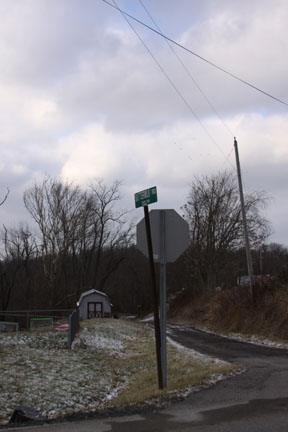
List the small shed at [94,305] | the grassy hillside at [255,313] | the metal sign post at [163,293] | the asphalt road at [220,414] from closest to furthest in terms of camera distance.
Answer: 1. the asphalt road at [220,414]
2. the metal sign post at [163,293]
3. the grassy hillside at [255,313]
4. the small shed at [94,305]

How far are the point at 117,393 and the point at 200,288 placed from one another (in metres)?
37.4

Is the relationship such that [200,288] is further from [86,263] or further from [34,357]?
[34,357]

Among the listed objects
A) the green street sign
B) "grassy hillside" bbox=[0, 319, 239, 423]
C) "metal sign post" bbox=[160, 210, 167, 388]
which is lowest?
"grassy hillside" bbox=[0, 319, 239, 423]

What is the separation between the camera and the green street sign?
7.68 meters

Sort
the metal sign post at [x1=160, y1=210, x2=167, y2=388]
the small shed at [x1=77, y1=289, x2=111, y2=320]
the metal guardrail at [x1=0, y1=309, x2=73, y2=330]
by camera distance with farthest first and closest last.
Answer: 1. the small shed at [x1=77, y1=289, x2=111, y2=320]
2. the metal guardrail at [x1=0, y1=309, x2=73, y2=330]
3. the metal sign post at [x1=160, y1=210, x2=167, y2=388]

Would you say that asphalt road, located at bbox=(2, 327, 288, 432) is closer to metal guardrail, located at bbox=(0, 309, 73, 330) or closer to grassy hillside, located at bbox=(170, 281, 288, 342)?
grassy hillside, located at bbox=(170, 281, 288, 342)

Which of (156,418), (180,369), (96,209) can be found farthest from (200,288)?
(156,418)

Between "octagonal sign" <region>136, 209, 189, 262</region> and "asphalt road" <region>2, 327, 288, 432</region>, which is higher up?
"octagonal sign" <region>136, 209, 189, 262</region>

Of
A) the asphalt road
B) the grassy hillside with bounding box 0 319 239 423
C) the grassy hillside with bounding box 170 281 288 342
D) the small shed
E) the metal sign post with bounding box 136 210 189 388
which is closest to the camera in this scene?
the asphalt road

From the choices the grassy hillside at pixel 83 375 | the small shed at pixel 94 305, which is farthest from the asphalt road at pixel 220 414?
the small shed at pixel 94 305

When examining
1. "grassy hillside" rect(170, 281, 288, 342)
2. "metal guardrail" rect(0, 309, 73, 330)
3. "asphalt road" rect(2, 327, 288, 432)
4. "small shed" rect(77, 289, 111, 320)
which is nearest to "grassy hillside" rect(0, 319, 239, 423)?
"asphalt road" rect(2, 327, 288, 432)

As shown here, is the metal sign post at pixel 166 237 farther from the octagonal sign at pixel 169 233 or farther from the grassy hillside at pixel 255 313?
the grassy hillside at pixel 255 313

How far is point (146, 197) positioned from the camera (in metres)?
7.82

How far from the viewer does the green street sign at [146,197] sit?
25.2 feet
